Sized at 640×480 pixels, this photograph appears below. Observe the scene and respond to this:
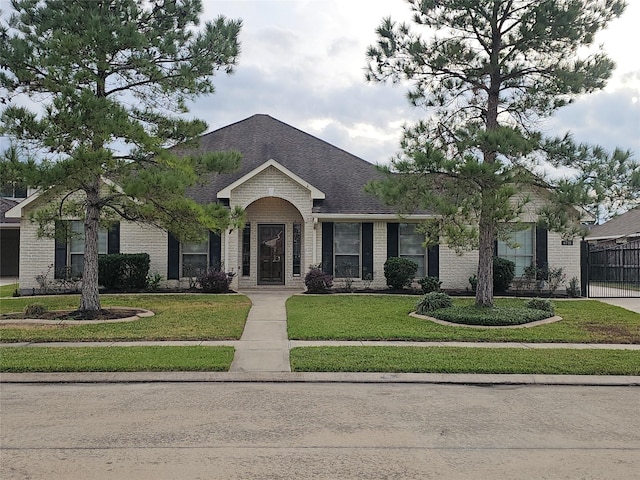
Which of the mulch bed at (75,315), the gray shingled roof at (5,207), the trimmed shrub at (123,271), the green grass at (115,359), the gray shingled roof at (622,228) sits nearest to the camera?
the green grass at (115,359)

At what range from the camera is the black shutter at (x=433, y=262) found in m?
20.4

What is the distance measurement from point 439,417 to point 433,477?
182 cm

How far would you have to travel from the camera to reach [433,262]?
20422 millimetres

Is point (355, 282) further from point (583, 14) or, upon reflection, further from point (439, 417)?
point (439, 417)

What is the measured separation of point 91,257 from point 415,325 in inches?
307

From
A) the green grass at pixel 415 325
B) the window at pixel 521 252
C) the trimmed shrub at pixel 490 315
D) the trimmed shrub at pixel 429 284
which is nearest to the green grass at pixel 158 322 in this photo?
the green grass at pixel 415 325

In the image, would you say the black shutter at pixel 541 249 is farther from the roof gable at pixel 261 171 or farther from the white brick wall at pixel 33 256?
the white brick wall at pixel 33 256

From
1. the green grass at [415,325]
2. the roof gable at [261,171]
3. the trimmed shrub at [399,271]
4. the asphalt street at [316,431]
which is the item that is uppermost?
the roof gable at [261,171]

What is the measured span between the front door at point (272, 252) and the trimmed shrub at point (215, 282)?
244 centimetres

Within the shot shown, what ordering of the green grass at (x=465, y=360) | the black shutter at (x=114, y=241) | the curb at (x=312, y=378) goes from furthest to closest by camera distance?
the black shutter at (x=114, y=241)
the green grass at (x=465, y=360)
the curb at (x=312, y=378)

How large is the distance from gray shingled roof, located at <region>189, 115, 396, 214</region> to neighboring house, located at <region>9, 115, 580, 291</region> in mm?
82

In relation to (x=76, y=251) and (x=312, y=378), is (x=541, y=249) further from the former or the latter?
(x=76, y=251)

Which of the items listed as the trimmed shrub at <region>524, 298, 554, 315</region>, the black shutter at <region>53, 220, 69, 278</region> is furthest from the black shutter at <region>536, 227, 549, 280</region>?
the black shutter at <region>53, 220, 69, 278</region>

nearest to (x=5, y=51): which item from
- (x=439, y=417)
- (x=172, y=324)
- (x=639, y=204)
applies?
(x=172, y=324)
